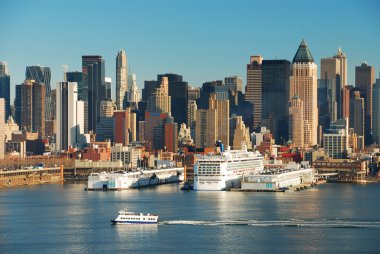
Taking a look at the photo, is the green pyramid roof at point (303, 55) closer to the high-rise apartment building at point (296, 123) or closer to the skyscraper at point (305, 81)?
the skyscraper at point (305, 81)

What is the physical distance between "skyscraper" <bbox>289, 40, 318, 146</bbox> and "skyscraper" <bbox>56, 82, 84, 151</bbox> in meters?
36.8

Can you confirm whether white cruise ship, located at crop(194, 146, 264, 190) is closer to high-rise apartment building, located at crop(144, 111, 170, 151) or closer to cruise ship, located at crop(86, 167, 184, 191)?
cruise ship, located at crop(86, 167, 184, 191)

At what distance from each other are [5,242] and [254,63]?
409ft

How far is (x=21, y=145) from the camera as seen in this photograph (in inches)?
5157

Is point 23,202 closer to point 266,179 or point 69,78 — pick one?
point 266,179

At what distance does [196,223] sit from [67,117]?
92.4m

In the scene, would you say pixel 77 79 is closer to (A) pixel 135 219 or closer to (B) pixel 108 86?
(B) pixel 108 86

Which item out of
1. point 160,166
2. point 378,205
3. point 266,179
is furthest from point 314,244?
point 160,166

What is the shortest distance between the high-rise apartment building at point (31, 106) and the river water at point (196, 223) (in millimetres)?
104586

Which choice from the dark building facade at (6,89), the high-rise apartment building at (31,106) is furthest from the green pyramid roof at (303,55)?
the dark building facade at (6,89)

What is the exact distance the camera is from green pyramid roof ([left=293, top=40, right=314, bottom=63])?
15912 cm

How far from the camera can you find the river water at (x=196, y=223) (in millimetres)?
39656

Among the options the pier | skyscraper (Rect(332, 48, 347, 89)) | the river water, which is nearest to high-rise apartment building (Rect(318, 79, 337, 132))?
skyscraper (Rect(332, 48, 347, 89))

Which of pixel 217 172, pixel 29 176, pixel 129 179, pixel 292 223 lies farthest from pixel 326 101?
pixel 292 223
